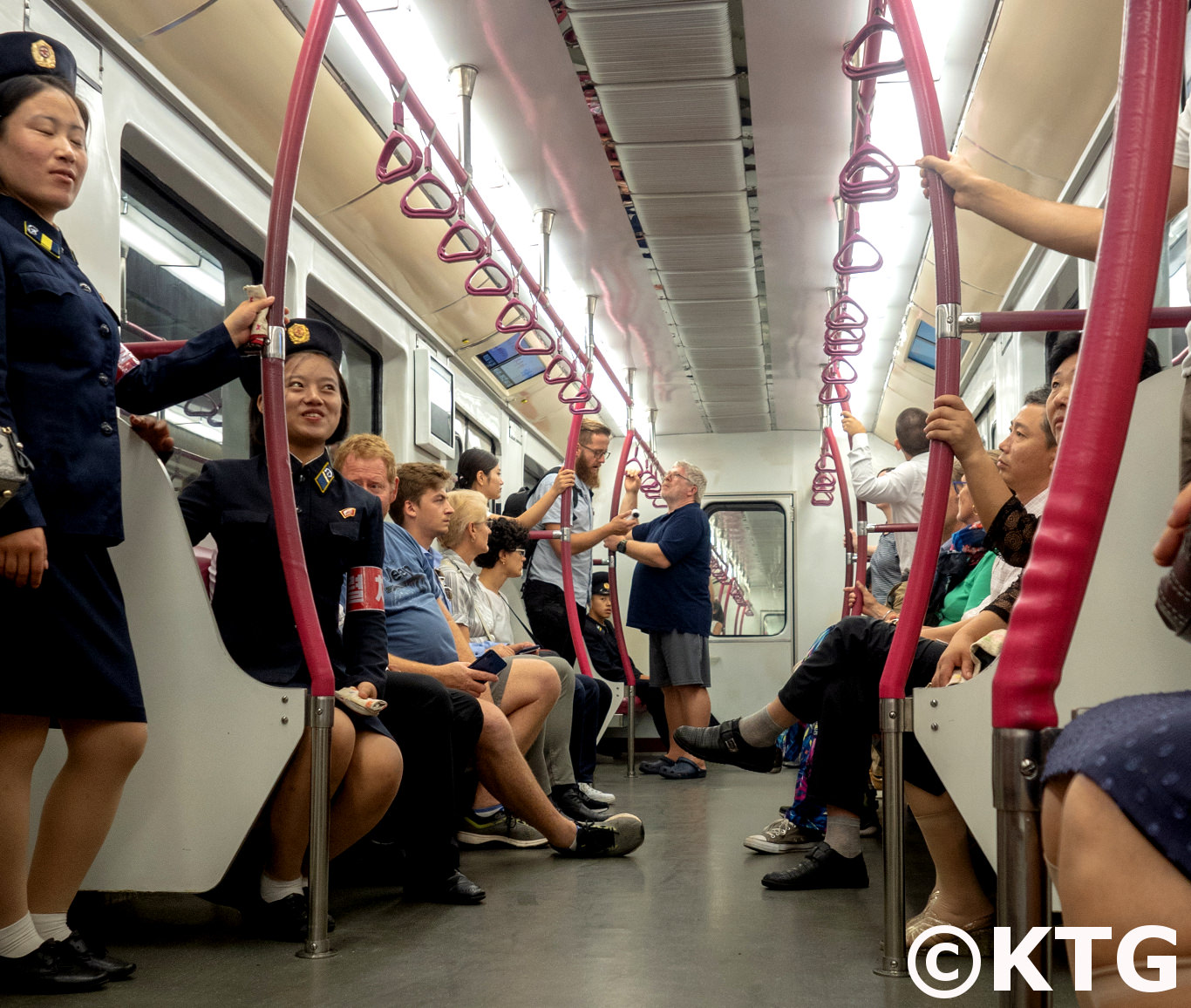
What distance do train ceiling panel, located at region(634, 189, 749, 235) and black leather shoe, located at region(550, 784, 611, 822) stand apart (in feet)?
8.66

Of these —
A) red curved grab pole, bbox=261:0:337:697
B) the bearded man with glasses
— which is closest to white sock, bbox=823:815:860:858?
red curved grab pole, bbox=261:0:337:697

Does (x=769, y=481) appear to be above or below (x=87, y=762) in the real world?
above

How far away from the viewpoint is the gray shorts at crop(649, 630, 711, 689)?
6.20 m

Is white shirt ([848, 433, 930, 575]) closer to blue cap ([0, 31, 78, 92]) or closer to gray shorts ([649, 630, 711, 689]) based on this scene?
gray shorts ([649, 630, 711, 689])

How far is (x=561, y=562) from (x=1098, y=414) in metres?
5.39

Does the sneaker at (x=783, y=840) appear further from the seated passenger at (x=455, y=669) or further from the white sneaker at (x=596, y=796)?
the white sneaker at (x=596, y=796)

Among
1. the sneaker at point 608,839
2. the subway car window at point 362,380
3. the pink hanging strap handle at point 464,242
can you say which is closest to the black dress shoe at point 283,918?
the sneaker at point 608,839

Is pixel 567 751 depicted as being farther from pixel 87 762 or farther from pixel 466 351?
pixel 466 351

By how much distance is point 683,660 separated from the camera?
620cm

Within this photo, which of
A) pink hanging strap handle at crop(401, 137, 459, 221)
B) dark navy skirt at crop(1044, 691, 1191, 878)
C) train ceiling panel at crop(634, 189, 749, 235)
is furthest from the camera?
train ceiling panel at crop(634, 189, 749, 235)

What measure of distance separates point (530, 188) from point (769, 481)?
18.1 ft

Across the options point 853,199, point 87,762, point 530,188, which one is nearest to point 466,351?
point 530,188

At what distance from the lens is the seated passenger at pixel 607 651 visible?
6.45m

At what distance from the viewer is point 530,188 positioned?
516 centimetres
